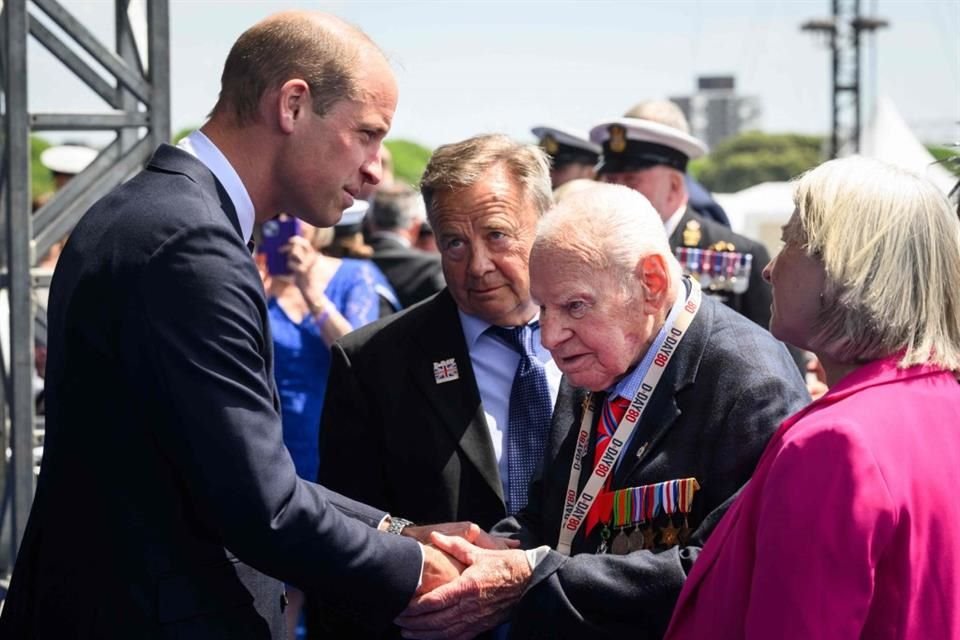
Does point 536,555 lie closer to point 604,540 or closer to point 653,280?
point 604,540

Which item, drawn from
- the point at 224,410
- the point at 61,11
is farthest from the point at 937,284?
the point at 61,11

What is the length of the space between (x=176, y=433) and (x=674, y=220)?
3769mm

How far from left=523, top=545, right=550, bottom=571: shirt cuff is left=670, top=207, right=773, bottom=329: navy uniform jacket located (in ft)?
8.78

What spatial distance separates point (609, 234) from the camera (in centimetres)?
295

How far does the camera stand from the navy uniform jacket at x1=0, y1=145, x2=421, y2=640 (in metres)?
2.53

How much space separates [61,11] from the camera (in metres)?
4.98

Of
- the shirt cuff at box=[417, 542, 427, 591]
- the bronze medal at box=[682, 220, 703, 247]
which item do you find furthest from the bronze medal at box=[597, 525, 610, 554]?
the bronze medal at box=[682, 220, 703, 247]

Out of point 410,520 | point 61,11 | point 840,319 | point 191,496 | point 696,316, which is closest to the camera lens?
point 840,319

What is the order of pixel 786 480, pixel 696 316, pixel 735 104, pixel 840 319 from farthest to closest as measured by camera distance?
pixel 735 104, pixel 696 316, pixel 840 319, pixel 786 480

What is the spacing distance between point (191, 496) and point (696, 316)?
1204 millimetres

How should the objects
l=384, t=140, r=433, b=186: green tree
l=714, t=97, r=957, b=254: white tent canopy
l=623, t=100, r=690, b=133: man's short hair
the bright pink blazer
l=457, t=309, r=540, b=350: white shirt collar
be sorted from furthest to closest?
l=384, t=140, r=433, b=186: green tree < l=714, t=97, r=957, b=254: white tent canopy < l=623, t=100, r=690, b=133: man's short hair < l=457, t=309, r=540, b=350: white shirt collar < the bright pink blazer

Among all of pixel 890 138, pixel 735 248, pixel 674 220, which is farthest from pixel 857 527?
pixel 890 138

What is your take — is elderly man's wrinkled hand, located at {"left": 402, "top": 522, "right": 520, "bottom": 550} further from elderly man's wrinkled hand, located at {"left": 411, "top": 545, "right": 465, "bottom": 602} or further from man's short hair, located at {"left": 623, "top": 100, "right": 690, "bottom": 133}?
man's short hair, located at {"left": 623, "top": 100, "right": 690, "bottom": 133}

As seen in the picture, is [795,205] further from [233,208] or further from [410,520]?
[410,520]
